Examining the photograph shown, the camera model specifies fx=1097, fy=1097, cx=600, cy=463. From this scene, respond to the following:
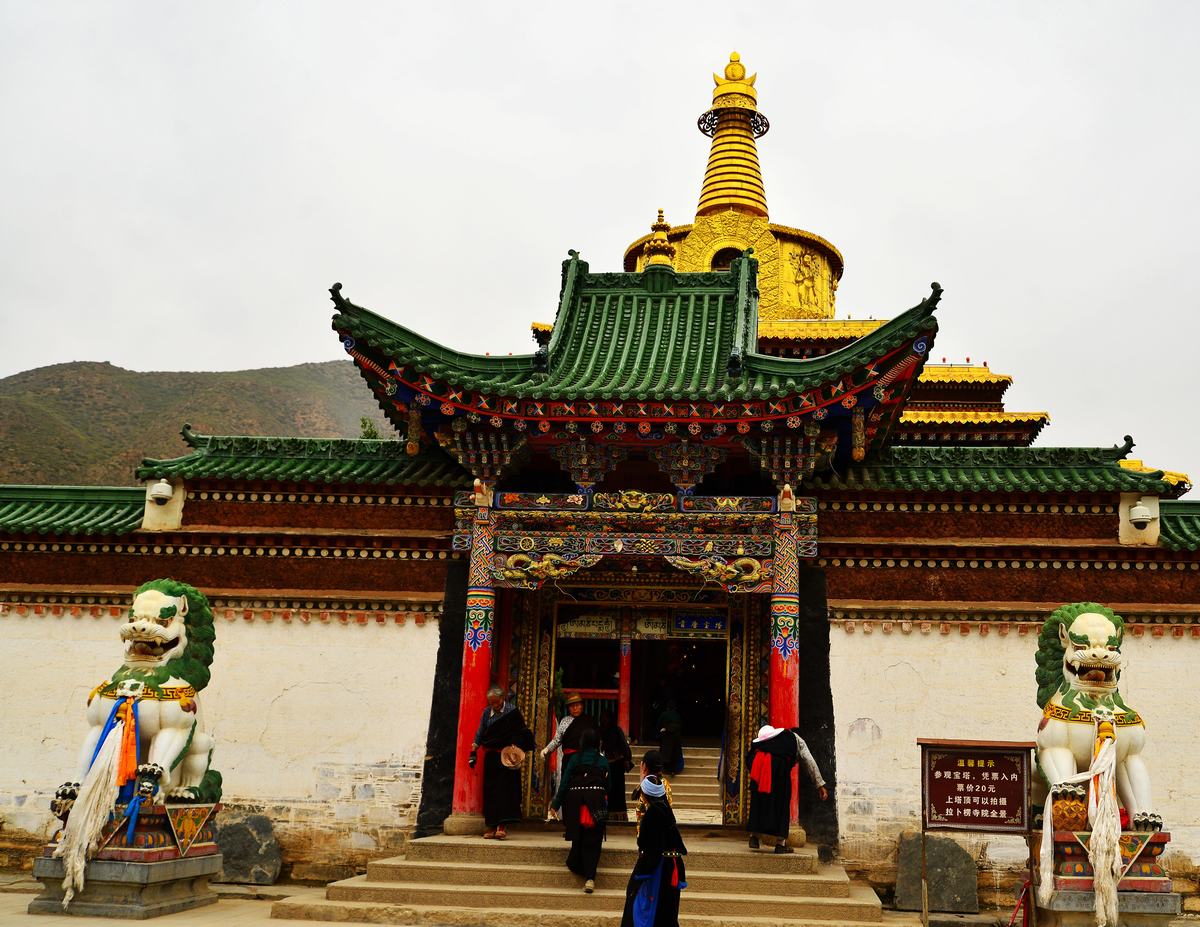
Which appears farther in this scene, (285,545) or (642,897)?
(285,545)

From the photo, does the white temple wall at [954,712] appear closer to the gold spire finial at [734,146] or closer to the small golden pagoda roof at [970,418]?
the small golden pagoda roof at [970,418]

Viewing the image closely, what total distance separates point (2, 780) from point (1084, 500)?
565 inches

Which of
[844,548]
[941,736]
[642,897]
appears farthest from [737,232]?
[642,897]

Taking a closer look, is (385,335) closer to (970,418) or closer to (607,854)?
(607,854)

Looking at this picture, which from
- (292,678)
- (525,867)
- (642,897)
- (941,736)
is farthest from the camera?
(292,678)

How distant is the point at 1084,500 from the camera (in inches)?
544

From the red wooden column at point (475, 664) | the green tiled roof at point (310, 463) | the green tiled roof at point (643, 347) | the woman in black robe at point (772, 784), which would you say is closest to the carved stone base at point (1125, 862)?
the woman in black robe at point (772, 784)

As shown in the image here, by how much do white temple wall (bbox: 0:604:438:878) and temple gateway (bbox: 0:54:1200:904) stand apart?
3cm

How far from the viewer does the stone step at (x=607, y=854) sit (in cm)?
1148

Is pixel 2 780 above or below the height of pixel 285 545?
below

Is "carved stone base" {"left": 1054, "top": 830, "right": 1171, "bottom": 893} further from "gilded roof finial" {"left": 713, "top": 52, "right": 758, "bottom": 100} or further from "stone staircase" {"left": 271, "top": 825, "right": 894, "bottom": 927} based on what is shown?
"gilded roof finial" {"left": 713, "top": 52, "right": 758, "bottom": 100}

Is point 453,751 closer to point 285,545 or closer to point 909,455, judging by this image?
point 285,545

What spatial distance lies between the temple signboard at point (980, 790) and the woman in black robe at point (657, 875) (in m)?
2.54

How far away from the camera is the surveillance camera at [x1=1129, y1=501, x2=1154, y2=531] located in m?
13.5
